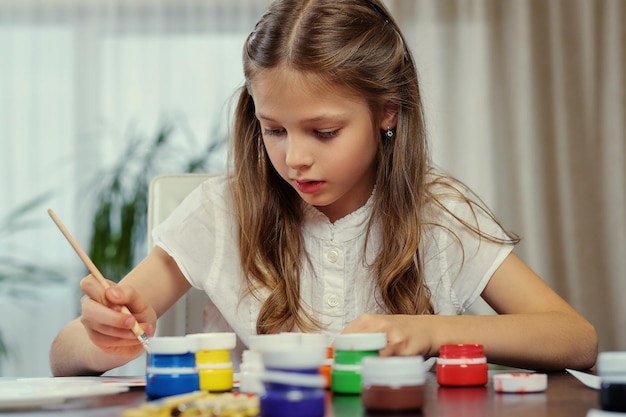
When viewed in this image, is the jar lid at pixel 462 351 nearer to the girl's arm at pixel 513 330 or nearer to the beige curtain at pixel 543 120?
the girl's arm at pixel 513 330

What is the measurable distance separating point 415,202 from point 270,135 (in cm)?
29

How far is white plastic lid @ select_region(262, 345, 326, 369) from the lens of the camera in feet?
2.01

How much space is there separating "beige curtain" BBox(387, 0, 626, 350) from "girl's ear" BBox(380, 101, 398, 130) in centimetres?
227

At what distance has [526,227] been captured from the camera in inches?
147

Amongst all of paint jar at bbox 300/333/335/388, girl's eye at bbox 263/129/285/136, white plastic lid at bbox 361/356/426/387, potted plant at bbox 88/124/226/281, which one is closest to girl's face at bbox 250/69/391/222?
girl's eye at bbox 263/129/285/136

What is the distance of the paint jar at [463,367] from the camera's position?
36.3 inches

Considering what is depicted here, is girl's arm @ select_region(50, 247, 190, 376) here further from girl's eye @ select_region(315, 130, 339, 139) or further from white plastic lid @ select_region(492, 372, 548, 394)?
white plastic lid @ select_region(492, 372, 548, 394)

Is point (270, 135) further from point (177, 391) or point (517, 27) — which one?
point (517, 27)

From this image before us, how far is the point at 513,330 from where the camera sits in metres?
1.19

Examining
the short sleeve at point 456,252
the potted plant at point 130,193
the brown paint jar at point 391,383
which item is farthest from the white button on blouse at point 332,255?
the potted plant at point 130,193

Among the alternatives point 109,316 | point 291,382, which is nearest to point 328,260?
point 109,316

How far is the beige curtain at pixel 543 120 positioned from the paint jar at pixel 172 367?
9.69ft

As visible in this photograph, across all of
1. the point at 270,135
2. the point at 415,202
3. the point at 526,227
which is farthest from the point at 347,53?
the point at 526,227

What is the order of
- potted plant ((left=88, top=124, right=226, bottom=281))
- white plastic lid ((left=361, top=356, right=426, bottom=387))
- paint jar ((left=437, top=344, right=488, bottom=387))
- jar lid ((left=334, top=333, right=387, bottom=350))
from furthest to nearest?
potted plant ((left=88, top=124, right=226, bottom=281)) < paint jar ((left=437, top=344, right=488, bottom=387)) < jar lid ((left=334, top=333, right=387, bottom=350)) < white plastic lid ((left=361, top=356, right=426, bottom=387))
